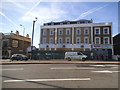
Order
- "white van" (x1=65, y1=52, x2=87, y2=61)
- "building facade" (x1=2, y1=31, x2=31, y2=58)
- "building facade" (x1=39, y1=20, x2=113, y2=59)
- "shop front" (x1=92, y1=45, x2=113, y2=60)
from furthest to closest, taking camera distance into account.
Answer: "building facade" (x1=2, y1=31, x2=31, y2=58), "building facade" (x1=39, y1=20, x2=113, y2=59), "shop front" (x1=92, y1=45, x2=113, y2=60), "white van" (x1=65, y1=52, x2=87, y2=61)

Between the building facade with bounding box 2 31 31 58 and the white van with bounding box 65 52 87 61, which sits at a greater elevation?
the building facade with bounding box 2 31 31 58

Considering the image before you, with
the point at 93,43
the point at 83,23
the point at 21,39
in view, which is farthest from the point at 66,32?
the point at 21,39

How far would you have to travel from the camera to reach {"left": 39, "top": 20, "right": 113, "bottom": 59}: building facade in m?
40.7

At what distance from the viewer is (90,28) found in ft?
139

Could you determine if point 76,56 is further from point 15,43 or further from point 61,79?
point 15,43

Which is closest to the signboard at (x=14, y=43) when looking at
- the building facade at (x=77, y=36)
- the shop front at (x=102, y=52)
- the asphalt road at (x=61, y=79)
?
the building facade at (x=77, y=36)

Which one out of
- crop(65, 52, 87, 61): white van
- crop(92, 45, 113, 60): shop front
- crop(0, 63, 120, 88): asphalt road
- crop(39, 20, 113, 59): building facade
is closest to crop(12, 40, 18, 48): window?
crop(39, 20, 113, 59): building facade

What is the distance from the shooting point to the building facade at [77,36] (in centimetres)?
4066

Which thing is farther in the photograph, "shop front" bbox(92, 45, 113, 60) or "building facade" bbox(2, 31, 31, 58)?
"building facade" bbox(2, 31, 31, 58)

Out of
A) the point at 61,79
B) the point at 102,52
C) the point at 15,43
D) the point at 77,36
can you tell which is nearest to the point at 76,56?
the point at 102,52

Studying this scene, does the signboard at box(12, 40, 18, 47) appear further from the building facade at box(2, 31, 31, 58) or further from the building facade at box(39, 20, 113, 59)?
the building facade at box(39, 20, 113, 59)

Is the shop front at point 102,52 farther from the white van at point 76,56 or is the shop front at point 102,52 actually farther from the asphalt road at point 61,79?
the asphalt road at point 61,79

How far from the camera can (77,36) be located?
43.1 meters

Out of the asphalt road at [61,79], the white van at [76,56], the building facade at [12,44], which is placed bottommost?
the asphalt road at [61,79]
